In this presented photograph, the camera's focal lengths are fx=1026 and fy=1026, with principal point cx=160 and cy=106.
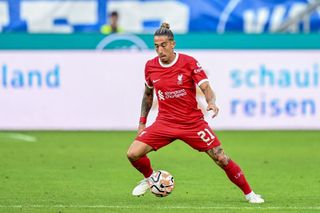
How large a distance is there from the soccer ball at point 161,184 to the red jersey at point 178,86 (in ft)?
2.11

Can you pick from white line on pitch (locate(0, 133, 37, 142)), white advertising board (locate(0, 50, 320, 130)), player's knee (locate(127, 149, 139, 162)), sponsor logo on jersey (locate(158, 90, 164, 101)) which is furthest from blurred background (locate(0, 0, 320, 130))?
player's knee (locate(127, 149, 139, 162))

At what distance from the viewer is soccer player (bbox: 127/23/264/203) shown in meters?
11.4

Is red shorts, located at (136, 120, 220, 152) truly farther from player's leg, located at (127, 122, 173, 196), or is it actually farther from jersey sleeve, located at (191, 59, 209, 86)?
jersey sleeve, located at (191, 59, 209, 86)

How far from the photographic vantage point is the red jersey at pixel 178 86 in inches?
452

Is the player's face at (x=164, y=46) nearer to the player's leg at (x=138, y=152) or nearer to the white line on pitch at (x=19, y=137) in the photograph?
the player's leg at (x=138, y=152)

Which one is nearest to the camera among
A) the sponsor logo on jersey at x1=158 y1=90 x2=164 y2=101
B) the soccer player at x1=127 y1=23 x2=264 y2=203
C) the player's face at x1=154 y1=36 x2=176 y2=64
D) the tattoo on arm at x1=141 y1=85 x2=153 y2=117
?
the player's face at x1=154 y1=36 x2=176 y2=64

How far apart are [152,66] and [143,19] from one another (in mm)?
16100

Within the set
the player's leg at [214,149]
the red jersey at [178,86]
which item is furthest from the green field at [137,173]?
the red jersey at [178,86]

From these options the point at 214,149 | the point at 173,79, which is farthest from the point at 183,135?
the point at 173,79

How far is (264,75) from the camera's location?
2191 centimetres

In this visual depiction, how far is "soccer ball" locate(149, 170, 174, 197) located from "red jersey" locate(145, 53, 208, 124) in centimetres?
64

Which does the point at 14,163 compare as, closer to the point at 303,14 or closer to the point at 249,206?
Result: the point at 249,206

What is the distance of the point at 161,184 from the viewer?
11.5 meters

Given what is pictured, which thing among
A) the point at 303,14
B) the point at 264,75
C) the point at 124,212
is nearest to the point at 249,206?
the point at 124,212
